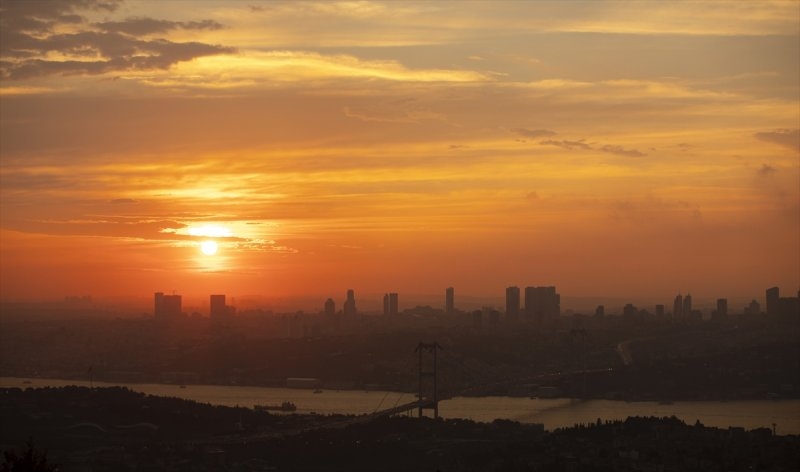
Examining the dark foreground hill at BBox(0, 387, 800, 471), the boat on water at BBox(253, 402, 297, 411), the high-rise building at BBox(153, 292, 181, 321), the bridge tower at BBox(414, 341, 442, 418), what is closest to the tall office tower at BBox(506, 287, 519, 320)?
the high-rise building at BBox(153, 292, 181, 321)

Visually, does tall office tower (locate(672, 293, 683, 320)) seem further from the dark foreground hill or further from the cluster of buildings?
the dark foreground hill

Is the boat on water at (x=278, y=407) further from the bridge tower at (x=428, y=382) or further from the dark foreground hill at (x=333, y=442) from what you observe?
the dark foreground hill at (x=333, y=442)

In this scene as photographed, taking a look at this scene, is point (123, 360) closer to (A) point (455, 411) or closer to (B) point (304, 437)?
(A) point (455, 411)

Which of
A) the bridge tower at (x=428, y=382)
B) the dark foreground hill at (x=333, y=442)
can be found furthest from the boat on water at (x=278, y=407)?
the dark foreground hill at (x=333, y=442)

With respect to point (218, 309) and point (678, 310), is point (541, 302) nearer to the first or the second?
point (678, 310)

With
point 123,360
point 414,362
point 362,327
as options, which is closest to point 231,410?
point 414,362

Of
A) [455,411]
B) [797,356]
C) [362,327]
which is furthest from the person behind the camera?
[362,327]
